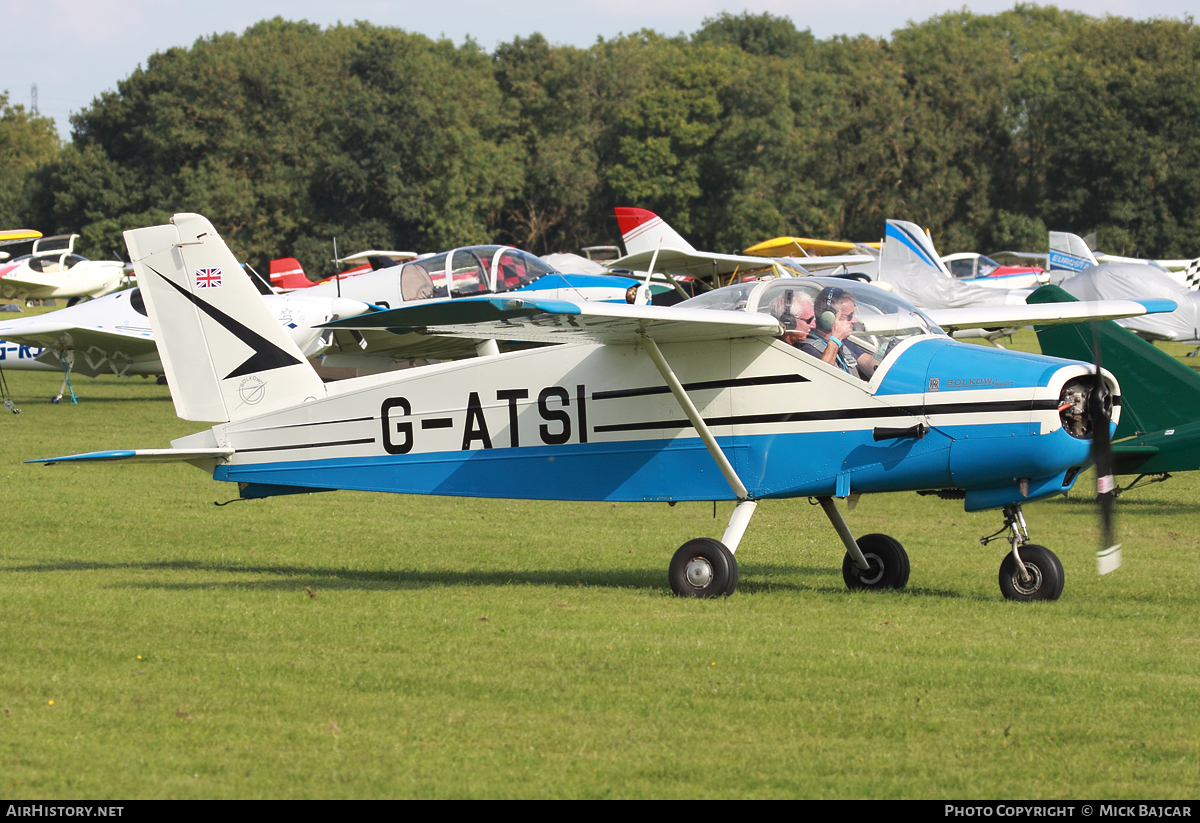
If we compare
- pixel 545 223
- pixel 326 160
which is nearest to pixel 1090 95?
pixel 545 223

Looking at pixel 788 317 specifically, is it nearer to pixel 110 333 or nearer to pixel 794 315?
pixel 794 315

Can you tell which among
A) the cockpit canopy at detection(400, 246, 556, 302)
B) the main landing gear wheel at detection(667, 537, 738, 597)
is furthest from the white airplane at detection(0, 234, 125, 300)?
the main landing gear wheel at detection(667, 537, 738, 597)

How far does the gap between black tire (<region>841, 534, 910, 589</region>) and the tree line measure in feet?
244

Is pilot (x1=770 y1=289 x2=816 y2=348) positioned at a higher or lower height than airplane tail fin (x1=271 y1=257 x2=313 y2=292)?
higher

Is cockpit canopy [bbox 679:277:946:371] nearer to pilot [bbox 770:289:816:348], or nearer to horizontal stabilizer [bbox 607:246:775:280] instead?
pilot [bbox 770:289:816:348]

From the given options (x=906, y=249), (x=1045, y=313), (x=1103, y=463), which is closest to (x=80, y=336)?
(x=1045, y=313)

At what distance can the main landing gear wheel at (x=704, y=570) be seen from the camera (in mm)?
8523

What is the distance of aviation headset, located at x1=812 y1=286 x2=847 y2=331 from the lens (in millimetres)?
8508

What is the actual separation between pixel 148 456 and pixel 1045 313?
676 cm

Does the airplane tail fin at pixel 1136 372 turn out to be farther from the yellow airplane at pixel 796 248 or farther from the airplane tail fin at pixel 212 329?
the yellow airplane at pixel 796 248

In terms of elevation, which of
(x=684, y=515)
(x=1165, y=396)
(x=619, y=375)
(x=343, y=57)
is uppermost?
(x=343, y=57)
